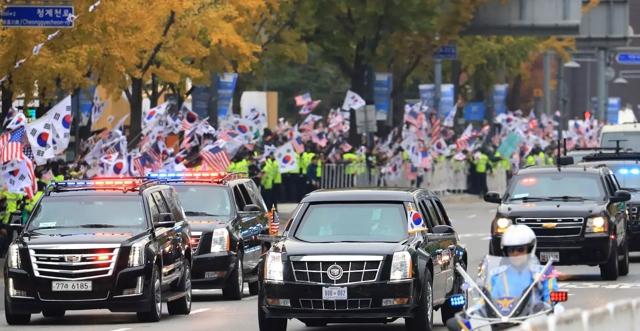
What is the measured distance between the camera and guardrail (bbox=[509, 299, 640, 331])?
9.59 metres

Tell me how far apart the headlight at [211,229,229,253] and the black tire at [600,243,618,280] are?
6036 mm

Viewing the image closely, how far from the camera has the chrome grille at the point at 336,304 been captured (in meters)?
15.2

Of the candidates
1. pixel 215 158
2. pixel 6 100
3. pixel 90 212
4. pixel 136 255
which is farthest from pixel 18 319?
pixel 215 158

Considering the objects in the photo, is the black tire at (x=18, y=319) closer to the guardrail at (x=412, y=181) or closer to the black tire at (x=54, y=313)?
the black tire at (x=54, y=313)

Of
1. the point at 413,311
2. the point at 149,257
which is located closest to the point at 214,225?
the point at 149,257

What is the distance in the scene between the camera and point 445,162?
52875 millimetres

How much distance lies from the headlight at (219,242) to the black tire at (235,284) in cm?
32

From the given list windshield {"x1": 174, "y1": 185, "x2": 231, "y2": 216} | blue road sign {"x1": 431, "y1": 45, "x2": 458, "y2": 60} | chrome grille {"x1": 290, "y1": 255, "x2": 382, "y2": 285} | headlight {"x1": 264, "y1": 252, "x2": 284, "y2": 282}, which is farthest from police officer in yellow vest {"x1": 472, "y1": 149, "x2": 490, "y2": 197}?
chrome grille {"x1": 290, "y1": 255, "x2": 382, "y2": 285}

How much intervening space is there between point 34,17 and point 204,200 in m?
5.33

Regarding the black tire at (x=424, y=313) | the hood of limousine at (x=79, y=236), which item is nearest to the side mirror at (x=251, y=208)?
the hood of limousine at (x=79, y=236)

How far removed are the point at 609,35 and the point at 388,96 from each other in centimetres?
1294

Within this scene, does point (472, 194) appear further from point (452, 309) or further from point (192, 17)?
point (452, 309)

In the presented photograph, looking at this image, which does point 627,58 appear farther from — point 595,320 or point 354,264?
point 595,320

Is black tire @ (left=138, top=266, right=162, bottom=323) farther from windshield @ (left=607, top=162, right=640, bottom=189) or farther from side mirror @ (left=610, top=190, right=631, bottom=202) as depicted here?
windshield @ (left=607, top=162, right=640, bottom=189)
